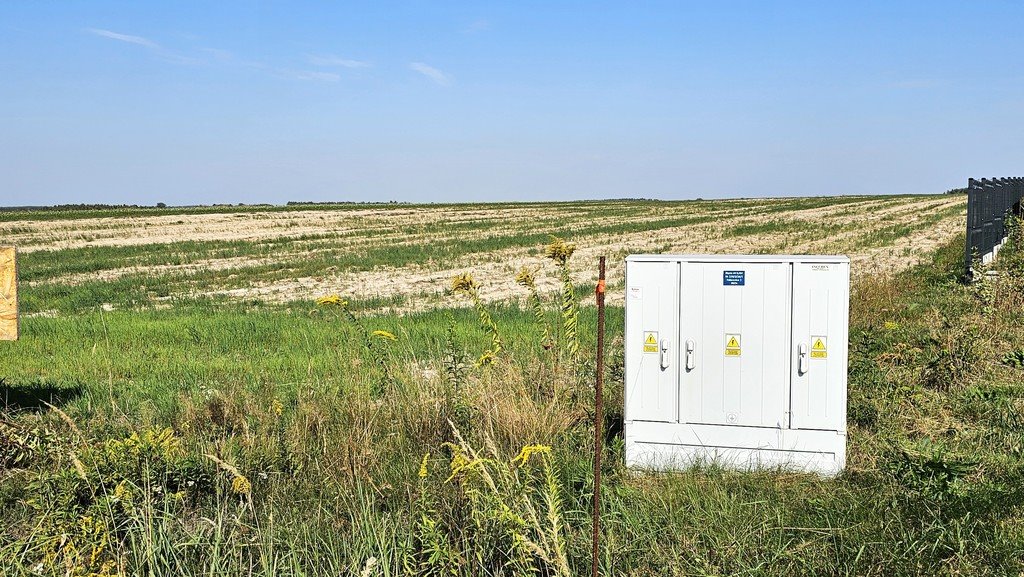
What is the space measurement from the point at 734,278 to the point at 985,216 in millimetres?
14140

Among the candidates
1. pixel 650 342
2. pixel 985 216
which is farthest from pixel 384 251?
pixel 650 342

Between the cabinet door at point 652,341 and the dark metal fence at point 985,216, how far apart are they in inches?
430

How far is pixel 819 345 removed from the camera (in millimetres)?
6020

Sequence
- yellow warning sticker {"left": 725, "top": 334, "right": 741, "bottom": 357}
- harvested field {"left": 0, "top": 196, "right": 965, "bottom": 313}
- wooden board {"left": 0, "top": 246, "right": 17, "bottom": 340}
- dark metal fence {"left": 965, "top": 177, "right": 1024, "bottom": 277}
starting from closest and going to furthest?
yellow warning sticker {"left": 725, "top": 334, "right": 741, "bottom": 357}
wooden board {"left": 0, "top": 246, "right": 17, "bottom": 340}
dark metal fence {"left": 965, "top": 177, "right": 1024, "bottom": 277}
harvested field {"left": 0, "top": 196, "right": 965, "bottom": 313}

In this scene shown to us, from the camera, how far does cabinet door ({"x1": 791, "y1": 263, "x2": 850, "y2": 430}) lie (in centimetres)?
596

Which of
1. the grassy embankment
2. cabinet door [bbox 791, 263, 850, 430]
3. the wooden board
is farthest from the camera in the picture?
the wooden board

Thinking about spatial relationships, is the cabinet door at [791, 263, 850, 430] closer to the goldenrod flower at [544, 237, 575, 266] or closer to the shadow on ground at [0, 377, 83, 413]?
the goldenrod flower at [544, 237, 575, 266]

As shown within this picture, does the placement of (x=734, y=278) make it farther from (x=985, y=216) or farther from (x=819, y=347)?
(x=985, y=216)

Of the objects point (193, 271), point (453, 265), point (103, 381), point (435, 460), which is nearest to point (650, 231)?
point (453, 265)

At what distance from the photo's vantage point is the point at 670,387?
6176mm

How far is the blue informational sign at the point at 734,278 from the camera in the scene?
19.8 ft

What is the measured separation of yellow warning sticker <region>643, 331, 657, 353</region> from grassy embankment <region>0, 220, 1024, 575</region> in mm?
819

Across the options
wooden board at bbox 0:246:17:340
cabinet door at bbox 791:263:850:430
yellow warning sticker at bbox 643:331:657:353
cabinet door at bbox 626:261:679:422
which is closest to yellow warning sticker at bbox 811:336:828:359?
cabinet door at bbox 791:263:850:430

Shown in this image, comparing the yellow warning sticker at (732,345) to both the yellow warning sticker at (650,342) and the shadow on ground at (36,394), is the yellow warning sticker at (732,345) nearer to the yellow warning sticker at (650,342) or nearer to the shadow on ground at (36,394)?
the yellow warning sticker at (650,342)
